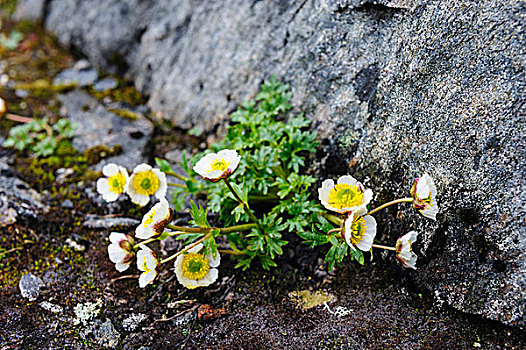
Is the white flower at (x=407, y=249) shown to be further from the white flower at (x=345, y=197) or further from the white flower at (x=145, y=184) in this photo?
the white flower at (x=145, y=184)

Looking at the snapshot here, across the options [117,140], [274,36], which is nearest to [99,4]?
[117,140]

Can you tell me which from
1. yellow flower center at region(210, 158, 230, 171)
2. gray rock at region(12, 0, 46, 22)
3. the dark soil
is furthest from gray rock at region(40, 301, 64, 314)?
gray rock at region(12, 0, 46, 22)

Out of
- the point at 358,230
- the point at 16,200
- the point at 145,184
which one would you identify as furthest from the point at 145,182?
the point at 358,230

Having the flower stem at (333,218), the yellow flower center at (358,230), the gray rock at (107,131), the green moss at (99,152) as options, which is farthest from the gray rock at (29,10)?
the yellow flower center at (358,230)

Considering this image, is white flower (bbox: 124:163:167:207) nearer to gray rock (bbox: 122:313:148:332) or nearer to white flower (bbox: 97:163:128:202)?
white flower (bbox: 97:163:128:202)

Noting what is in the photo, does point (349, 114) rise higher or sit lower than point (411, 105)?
lower

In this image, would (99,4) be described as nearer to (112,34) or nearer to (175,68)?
(112,34)
